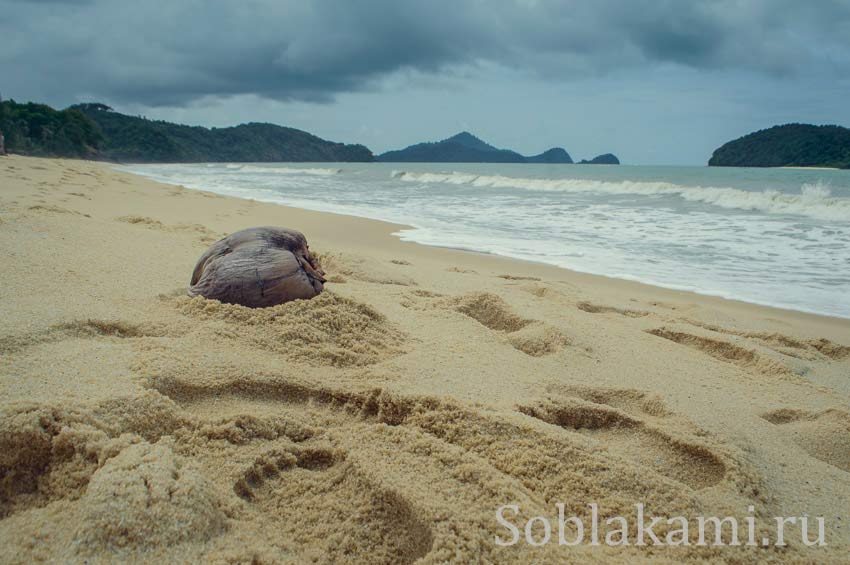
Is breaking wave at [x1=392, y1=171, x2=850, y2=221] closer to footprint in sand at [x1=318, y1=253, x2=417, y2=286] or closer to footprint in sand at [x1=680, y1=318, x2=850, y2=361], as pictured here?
footprint in sand at [x1=680, y1=318, x2=850, y2=361]

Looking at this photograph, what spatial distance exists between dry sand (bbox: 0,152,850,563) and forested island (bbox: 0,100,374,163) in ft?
143

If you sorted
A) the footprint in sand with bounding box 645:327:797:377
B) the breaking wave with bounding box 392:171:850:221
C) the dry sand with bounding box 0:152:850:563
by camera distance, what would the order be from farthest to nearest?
the breaking wave with bounding box 392:171:850:221 < the footprint in sand with bounding box 645:327:797:377 < the dry sand with bounding box 0:152:850:563

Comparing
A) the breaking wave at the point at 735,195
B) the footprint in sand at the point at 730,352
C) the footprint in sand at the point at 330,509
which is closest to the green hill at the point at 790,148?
the breaking wave at the point at 735,195

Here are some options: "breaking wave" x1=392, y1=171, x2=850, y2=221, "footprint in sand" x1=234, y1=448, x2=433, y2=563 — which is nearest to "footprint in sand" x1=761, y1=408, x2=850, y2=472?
"footprint in sand" x1=234, y1=448, x2=433, y2=563

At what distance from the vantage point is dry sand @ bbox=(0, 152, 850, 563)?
128 centimetres

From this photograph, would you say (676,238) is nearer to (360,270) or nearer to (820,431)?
(360,270)

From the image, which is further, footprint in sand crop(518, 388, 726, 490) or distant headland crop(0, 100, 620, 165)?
distant headland crop(0, 100, 620, 165)

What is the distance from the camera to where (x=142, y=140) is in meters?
66.7

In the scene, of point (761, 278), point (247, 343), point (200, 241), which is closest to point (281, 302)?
point (247, 343)

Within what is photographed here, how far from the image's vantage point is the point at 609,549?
1345 mm

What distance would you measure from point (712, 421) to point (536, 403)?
0.68m

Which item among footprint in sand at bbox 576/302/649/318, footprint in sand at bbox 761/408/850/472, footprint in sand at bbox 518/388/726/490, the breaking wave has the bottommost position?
footprint in sand at bbox 761/408/850/472

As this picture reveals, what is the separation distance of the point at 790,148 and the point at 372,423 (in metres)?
66.5

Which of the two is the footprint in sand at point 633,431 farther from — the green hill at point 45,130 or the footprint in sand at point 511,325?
the green hill at point 45,130
